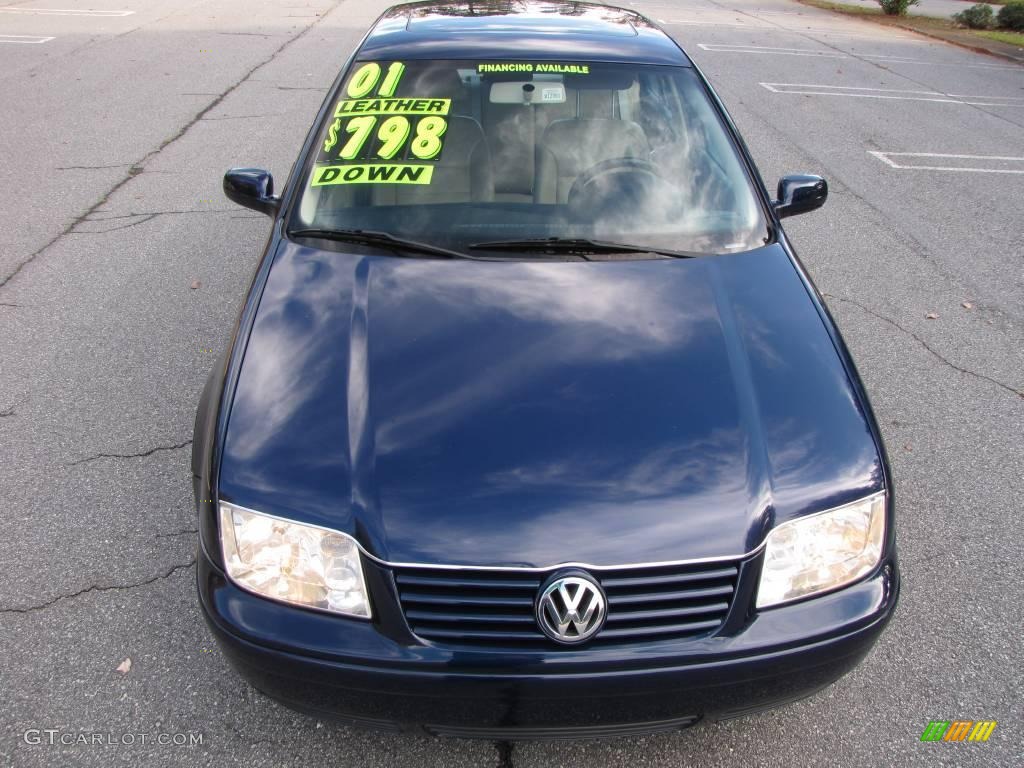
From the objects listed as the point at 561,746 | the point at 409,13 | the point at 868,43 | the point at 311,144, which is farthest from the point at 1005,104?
the point at 561,746

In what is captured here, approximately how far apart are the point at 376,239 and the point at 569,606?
4.76 feet

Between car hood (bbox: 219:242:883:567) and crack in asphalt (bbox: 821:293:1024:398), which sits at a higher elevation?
car hood (bbox: 219:242:883:567)

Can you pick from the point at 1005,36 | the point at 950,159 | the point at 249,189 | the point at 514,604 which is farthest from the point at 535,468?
the point at 1005,36

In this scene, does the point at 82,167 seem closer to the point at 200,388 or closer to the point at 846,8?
the point at 200,388

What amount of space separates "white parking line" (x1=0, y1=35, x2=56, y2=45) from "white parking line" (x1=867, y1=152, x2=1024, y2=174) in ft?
38.1

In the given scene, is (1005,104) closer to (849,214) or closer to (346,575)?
(849,214)

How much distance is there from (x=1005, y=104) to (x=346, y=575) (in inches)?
488

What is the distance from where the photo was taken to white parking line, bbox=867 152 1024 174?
26.1 feet

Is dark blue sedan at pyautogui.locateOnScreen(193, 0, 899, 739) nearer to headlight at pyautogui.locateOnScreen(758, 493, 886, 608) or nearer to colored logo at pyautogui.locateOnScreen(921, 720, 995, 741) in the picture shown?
headlight at pyautogui.locateOnScreen(758, 493, 886, 608)

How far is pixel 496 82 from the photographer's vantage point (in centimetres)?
322

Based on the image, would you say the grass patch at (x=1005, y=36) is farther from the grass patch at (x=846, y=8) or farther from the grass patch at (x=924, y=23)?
the grass patch at (x=846, y=8)

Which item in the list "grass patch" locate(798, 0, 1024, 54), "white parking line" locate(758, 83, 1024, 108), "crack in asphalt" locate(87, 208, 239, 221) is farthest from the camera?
"grass patch" locate(798, 0, 1024, 54)

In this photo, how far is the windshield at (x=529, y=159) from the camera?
2857mm

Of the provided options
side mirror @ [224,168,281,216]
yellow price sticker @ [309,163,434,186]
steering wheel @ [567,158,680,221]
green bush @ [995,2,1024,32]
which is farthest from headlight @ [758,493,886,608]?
green bush @ [995,2,1024,32]
